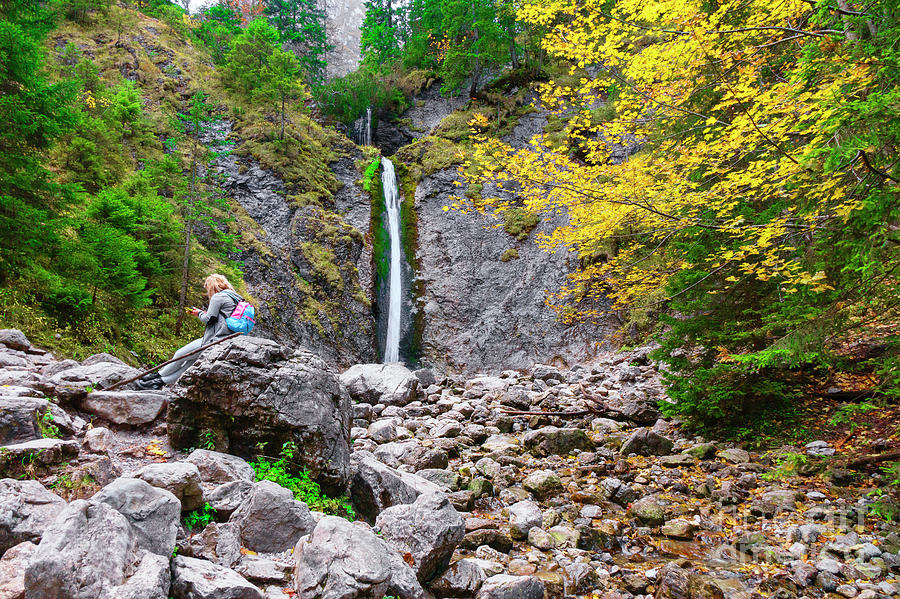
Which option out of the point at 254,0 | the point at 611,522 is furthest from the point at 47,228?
the point at 254,0

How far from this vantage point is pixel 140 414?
3875 millimetres

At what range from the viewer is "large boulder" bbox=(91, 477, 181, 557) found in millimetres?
2139

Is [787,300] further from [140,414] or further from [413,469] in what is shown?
[140,414]

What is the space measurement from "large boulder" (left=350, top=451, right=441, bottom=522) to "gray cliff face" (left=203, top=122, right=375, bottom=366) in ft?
40.8

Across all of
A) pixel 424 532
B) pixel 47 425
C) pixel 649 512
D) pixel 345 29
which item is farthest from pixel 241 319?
pixel 345 29

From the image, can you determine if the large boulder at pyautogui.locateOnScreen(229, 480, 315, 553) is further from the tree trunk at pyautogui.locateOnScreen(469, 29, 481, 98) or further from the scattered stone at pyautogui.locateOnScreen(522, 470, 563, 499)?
the tree trunk at pyautogui.locateOnScreen(469, 29, 481, 98)

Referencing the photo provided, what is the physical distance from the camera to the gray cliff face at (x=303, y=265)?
16.6 m

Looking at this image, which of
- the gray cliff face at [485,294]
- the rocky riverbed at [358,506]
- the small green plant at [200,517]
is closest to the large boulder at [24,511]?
the rocky riverbed at [358,506]

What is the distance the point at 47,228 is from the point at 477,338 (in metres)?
14.3

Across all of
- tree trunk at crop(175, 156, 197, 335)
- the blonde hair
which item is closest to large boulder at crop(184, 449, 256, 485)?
the blonde hair

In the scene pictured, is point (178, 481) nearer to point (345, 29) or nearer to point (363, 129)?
point (363, 129)

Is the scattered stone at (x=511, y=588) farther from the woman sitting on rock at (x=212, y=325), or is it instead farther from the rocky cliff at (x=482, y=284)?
the rocky cliff at (x=482, y=284)

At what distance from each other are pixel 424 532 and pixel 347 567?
1060 mm

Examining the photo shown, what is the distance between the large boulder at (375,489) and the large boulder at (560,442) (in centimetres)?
309
